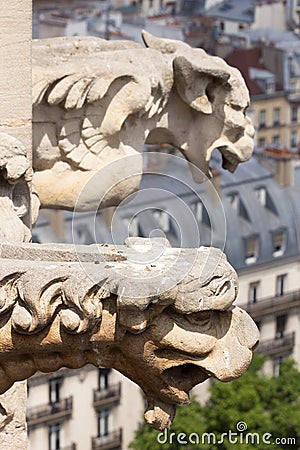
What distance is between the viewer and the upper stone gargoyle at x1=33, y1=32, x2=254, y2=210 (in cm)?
563

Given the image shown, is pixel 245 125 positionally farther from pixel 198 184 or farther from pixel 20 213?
pixel 20 213

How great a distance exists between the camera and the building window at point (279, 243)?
44281 mm

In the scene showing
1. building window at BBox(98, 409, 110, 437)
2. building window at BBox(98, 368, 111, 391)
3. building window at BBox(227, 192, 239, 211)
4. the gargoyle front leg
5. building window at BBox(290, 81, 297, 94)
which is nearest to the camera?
the gargoyle front leg

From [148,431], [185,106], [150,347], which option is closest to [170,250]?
[150,347]

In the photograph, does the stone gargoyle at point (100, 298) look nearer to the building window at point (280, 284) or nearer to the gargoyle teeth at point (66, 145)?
the gargoyle teeth at point (66, 145)

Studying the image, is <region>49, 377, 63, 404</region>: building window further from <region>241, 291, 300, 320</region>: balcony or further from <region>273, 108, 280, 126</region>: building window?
<region>273, 108, 280, 126</region>: building window

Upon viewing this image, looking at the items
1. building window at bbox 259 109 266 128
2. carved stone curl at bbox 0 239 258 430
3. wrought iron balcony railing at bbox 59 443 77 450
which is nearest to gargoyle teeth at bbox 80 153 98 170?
carved stone curl at bbox 0 239 258 430

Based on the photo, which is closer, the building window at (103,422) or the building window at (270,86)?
Answer: the building window at (103,422)

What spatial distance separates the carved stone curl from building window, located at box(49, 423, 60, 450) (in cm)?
3387

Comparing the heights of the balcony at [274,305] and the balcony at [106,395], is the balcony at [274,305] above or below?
above

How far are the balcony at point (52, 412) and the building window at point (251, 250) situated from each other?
7.11m

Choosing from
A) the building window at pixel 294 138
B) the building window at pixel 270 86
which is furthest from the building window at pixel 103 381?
the building window at pixel 294 138

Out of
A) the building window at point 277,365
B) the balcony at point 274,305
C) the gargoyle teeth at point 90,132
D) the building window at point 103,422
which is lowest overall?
the gargoyle teeth at point 90,132

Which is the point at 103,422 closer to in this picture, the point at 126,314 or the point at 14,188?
the point at 14,188
